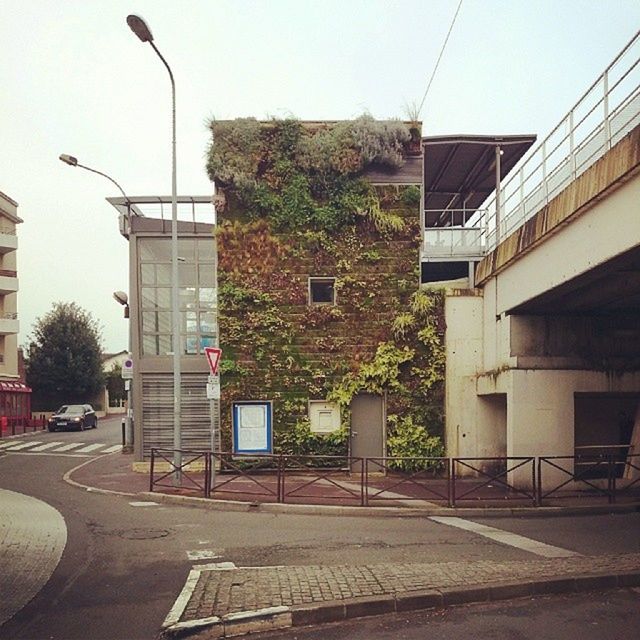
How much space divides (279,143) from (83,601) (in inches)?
523

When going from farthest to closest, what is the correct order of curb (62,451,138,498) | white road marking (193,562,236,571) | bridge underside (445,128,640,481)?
curb (62,451,138,498) → bridge underside (445,128,640,481) → white road marking (193,562,236,571)

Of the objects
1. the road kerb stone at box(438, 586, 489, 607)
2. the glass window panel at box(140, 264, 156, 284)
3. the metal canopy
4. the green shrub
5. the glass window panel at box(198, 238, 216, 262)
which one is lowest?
the road kerb stone at box(438, 586, 489, 607)

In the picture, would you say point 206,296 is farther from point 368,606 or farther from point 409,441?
point 368,606

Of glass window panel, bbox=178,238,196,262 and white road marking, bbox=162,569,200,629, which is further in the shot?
glass window panel, bbox=178,238,196,262

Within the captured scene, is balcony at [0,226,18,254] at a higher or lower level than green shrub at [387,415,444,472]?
higher

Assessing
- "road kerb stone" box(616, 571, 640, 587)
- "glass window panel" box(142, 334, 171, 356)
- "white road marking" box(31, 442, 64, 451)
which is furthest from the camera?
"white road marking" box(31, 442, 64, 451)

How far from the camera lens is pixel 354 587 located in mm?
7215

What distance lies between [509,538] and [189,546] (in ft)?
14.7

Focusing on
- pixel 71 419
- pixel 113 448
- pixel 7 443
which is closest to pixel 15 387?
pixel 71 419

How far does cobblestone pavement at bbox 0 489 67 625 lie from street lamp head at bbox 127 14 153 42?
9.43 m

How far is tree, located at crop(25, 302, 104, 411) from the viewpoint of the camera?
49562 mm

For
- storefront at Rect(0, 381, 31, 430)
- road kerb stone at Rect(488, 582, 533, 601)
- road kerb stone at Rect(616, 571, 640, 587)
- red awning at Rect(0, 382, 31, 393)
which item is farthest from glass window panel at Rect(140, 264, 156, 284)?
red awning at Rect(0, 382, 31, 393)

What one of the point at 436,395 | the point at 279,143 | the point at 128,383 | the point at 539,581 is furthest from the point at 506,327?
the point at 128,383

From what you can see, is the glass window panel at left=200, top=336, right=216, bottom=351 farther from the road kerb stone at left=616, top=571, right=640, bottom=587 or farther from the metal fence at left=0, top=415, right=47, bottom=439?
the metal fence at left=0, top=415, right=47, bottom=439
